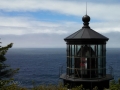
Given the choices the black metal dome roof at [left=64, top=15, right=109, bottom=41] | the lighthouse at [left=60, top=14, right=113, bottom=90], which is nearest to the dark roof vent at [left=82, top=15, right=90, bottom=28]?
the black metal dome roof at [left=64, top=15, right=109, bottom=41]

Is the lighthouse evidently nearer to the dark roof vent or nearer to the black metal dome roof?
the black metal dome roof

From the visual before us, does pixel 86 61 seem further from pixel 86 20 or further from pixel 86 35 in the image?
pixel 86 20

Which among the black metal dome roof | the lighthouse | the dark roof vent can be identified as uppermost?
the dark roof vent

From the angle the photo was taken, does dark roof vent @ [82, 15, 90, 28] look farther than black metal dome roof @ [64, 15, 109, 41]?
Yes

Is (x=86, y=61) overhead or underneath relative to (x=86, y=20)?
underneath

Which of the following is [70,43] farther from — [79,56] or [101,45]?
[101,45]

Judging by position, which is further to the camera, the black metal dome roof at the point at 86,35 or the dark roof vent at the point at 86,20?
the dark roof vent at the point at 86,20

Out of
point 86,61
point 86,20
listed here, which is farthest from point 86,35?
point 86,61

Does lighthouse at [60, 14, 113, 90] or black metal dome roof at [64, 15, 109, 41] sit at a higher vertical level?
black metal dome roof at [64, 15, 109, 41]

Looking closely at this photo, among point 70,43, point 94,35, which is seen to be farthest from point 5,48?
point 94,35

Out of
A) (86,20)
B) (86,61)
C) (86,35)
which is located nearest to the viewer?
(86,61)

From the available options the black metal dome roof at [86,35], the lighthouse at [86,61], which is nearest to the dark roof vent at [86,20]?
the black metal dome roof at [86,35]

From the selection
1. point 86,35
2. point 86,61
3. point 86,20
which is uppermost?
point 86,20

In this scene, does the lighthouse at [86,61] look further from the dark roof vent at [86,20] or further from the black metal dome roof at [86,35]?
the dark roof vent at [86,20]
